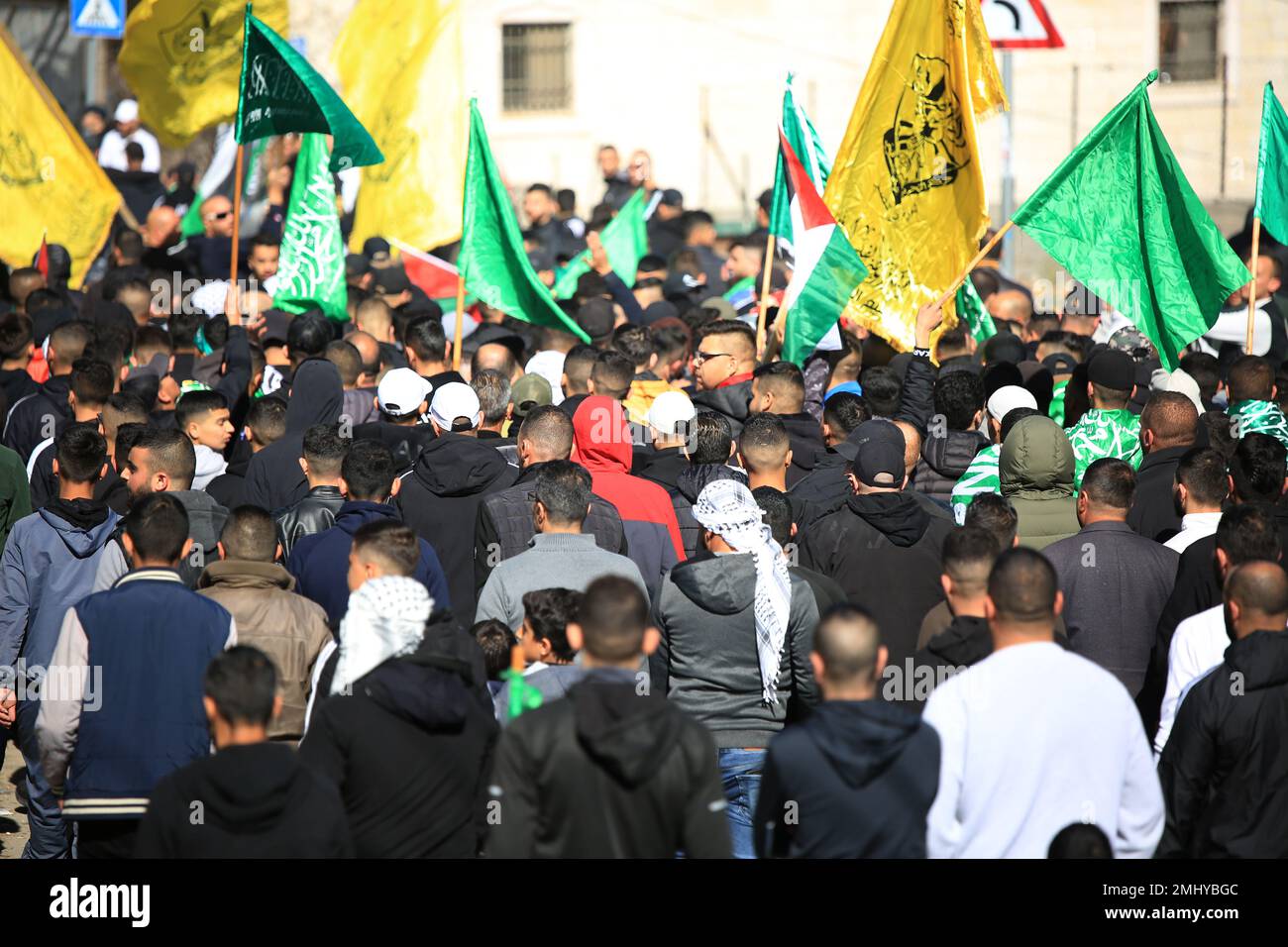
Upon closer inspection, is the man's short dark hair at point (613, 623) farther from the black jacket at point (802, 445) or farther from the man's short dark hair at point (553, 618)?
the black jacket at point (802, 445)

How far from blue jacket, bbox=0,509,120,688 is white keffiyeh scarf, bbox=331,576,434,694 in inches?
87.1

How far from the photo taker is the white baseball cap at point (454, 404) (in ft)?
26.5

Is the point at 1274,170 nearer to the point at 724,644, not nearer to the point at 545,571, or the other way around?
the point at 724,644

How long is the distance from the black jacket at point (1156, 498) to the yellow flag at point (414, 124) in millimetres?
6834

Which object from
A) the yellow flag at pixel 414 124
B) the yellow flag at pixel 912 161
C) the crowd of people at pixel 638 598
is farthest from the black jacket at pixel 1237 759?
the yellow flag at pixel 414 124

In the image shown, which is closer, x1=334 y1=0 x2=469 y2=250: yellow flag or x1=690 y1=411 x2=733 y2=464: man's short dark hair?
x1=690 y1=411 x2=733 y2=464: man's short dark hair

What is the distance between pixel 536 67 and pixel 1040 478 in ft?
64.6

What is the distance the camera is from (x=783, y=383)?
8.75 metres

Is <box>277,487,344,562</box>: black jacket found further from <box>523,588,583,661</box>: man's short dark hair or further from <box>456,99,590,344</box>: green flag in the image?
<box>456,99,590,344</box>: green flag

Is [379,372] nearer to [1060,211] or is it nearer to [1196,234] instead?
[1060,211]

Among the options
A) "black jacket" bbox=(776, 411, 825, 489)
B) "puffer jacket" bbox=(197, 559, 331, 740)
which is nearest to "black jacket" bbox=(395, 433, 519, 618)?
"black jacket" bbox=(776, 411, 825, 489)

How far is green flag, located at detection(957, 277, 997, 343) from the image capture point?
11641 millimetres

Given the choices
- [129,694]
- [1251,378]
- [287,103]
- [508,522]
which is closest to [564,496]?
Answer: [508,522]

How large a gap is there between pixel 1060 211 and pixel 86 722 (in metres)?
5.95
